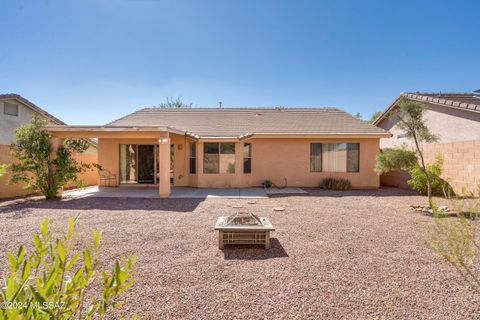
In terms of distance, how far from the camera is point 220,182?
13.6 metres

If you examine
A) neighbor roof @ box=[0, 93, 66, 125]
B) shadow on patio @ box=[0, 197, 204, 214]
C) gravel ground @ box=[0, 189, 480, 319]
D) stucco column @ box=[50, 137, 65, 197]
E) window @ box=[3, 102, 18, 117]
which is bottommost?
gravel ground @ box=[0, 189, 480, 319]

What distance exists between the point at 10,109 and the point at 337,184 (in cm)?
2246

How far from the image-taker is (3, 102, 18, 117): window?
51.1 ft

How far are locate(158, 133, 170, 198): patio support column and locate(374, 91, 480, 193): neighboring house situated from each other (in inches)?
390

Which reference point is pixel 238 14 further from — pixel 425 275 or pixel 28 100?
pixel 28 100

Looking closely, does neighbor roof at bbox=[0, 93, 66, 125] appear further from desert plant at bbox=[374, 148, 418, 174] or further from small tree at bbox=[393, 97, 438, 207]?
small tree at bbox=[393, 97, 438, 207]

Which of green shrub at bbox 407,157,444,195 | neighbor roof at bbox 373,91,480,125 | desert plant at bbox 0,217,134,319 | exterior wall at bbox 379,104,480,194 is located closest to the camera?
desert plant at bbox 0,217,134,319

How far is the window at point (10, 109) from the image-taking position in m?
15.6

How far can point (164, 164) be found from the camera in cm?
Result: 1073

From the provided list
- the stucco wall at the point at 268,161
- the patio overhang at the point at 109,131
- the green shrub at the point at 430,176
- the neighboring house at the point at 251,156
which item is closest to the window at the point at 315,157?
the neighboring house at the point at 251,156

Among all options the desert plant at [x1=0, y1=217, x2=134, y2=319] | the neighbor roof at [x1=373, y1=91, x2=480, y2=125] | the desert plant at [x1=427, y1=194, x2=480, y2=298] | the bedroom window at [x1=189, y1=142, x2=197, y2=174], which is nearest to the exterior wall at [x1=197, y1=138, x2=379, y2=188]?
the bedroom window at [x1=189, y1=142, x2=197, y2=174]

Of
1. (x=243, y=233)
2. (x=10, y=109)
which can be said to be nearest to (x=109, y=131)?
(x=243, y=233)

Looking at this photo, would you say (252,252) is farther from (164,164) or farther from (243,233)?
(164,164)

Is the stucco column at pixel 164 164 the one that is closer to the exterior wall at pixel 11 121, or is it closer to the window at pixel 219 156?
the window at pixel 219 156
